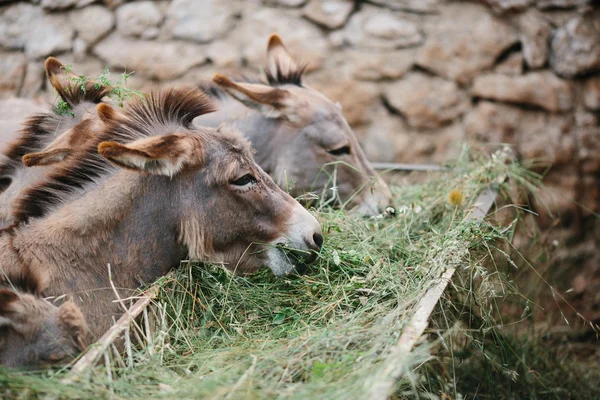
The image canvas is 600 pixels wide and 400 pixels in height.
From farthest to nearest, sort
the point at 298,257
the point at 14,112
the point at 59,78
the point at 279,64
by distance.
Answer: the point at 279,64 < the point at 14,112 < the point at 59,78 < the point at 298,257

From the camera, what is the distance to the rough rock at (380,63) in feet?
21.1

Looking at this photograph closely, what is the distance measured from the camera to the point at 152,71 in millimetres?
6406

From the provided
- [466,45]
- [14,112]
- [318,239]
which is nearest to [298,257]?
[318,239]

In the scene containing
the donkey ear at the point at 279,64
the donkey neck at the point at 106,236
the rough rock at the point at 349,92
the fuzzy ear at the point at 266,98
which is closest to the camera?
the donkey neck at the point at 106,236

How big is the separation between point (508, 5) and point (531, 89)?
2.72 ft

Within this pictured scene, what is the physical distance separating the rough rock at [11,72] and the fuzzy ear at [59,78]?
2.91 meters

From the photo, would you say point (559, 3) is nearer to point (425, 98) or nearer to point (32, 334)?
point (425, 98)

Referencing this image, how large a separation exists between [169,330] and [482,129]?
4452 millimetres

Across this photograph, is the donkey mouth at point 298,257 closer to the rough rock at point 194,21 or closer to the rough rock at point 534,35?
the rough rock at point 194,21

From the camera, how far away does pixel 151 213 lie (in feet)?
9.92

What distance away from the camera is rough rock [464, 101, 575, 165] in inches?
254

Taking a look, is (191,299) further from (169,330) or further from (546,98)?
(546,98)

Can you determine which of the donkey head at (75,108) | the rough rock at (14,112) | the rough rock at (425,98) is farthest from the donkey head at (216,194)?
the rough rock at (425,98)

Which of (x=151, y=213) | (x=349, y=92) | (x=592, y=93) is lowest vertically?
(x=592, y=93)
